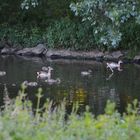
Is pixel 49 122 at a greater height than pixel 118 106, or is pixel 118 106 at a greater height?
pixel 49 122

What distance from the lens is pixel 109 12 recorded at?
737 inches

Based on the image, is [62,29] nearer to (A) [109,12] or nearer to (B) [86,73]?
(B) [86,73]

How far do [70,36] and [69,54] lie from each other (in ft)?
4.58

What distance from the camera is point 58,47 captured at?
25.7 metres

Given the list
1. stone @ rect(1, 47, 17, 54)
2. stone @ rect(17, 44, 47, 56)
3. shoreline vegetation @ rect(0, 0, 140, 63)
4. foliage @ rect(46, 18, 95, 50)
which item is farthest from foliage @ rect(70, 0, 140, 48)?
stone @ rect(1, 47, 17, 54)

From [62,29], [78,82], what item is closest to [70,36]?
[62,29]

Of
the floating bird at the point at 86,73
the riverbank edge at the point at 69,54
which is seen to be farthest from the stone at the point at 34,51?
the floating bird at the point at 86,73

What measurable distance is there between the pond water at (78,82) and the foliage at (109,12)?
4.57ft

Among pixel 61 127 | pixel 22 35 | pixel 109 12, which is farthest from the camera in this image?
pixel 22 35

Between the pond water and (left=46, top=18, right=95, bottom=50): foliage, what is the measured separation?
2.15 meters

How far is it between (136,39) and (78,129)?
20.4 m

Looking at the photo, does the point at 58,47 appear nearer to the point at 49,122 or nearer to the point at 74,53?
the point at 74,53

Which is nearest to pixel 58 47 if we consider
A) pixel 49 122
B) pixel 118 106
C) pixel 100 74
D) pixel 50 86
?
pixel 100 74

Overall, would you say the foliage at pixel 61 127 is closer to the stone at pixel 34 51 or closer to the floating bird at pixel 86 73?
the floating bird at pixel 86 73
